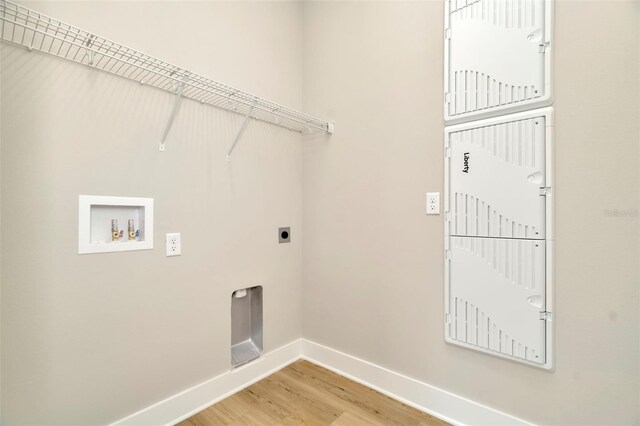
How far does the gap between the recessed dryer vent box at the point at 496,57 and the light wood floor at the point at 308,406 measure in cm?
165

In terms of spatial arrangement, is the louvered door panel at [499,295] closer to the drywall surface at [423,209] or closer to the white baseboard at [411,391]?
the drywall surface at [423,209]

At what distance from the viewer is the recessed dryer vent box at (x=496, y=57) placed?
1273 mm

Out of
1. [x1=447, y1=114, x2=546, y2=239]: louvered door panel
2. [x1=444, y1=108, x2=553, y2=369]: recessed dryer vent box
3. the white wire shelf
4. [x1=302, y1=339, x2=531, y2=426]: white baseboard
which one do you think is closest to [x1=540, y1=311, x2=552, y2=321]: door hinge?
[x1=444, y1=108, x2=553, y2=369]: recessed dryer vent box

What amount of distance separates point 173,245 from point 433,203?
56.4 inches

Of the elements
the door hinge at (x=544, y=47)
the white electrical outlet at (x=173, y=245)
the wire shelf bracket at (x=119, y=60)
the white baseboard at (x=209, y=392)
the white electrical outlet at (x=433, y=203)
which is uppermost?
the door hinge at (x=544, y=47)

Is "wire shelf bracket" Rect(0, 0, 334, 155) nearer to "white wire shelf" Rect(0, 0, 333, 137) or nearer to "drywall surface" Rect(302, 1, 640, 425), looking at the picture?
"white wire shelf" Rect(0, 0, 333, 137)

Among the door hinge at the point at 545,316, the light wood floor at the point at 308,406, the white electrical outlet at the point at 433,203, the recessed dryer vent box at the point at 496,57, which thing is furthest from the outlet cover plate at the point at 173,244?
the door hinge at the point at 545,316

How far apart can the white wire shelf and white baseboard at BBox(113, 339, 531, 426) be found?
1.60 meters

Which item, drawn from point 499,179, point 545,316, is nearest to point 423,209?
point 499,179

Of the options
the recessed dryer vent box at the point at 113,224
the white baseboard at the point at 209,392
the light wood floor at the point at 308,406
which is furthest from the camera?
the light wood floor at the point at 308,406

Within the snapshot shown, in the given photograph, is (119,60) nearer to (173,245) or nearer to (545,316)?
(173,245)

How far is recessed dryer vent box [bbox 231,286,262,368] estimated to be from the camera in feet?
6.24

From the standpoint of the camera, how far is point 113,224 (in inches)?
52.7

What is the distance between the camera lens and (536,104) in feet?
4.23
